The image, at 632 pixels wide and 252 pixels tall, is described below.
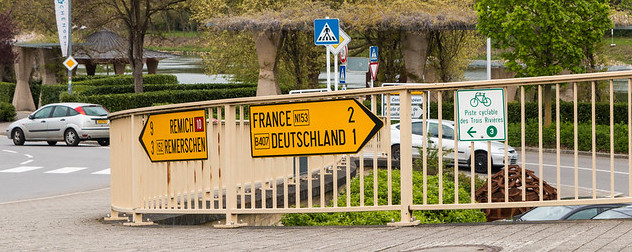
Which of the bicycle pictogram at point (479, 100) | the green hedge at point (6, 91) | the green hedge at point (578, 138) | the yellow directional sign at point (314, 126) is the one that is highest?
the green hedge at point (6, 91)

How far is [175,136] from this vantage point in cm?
→ 975

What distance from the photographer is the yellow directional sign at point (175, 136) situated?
9.49 meters

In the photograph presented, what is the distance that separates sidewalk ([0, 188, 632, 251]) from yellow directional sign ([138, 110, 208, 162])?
74 centimetres

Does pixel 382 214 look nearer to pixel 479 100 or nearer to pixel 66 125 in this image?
pixel 479 100

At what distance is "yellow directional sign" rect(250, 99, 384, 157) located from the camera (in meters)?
8.24

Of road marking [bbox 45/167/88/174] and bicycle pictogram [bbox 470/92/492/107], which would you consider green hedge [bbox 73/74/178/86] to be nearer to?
road marking [bbox 45/167/88/174]

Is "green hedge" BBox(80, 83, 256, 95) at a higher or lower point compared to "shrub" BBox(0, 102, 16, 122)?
higher

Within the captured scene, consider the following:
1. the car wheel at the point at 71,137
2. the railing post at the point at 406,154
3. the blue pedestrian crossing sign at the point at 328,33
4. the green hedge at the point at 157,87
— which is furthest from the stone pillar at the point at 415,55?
the railing post at the point at 406,154

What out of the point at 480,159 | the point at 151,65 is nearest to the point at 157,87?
the point at 151,65

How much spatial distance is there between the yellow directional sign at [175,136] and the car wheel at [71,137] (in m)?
21.5

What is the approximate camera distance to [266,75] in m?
43.1

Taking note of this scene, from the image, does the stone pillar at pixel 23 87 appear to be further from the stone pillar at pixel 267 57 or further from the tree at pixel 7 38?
the stone pillar at pixel 267 57

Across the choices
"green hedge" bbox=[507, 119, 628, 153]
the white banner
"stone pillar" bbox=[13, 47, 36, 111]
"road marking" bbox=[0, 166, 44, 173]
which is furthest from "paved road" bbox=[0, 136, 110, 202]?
"stone pillar" bbox=[13, 47, 36, 111]

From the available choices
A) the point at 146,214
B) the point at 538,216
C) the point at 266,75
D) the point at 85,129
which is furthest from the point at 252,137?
the point at 266,75
